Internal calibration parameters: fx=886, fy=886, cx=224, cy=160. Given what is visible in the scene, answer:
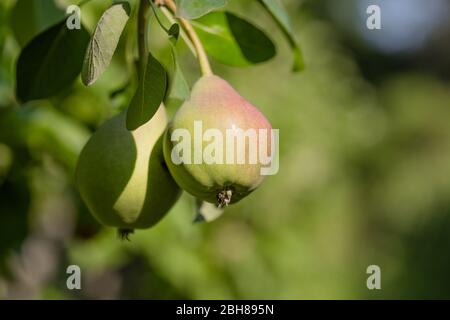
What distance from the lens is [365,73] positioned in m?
11.2

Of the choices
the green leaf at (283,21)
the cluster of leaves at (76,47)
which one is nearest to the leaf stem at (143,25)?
the cluster of leaves at (76,47)

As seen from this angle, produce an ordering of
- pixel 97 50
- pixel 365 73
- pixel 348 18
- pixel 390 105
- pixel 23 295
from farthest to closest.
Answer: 1. pixel 365 73
2. pixel 390 105
3. pixel 348 18
4. pixel 23 295
5. pixel 97 50

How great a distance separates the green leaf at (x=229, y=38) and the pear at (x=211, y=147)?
241mm

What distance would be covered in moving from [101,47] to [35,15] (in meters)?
0.42

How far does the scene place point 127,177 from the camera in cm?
106

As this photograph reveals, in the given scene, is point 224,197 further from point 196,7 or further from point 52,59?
point 52,59

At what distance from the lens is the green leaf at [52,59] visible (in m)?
1.24

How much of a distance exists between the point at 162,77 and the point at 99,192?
0.18 meters

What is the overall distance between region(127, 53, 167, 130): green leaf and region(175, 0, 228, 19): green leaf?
0.06 meters

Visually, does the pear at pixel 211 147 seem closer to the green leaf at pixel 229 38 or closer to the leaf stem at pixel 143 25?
the leaf stem at pixel 143 25

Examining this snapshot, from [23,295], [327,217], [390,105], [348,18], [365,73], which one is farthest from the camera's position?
[365,73]

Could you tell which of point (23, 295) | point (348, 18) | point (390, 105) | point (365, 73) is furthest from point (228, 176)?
point (365, 73)
